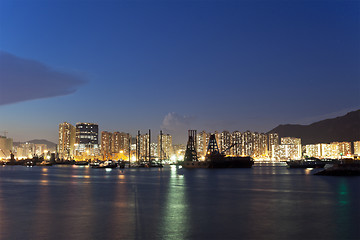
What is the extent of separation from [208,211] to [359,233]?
10.3 metres

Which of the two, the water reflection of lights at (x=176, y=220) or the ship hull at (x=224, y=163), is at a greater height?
the water reflection of lights at (x=176, y=220)

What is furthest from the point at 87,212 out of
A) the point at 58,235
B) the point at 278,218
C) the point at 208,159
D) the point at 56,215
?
the point at 208,159

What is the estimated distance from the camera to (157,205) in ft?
94.4

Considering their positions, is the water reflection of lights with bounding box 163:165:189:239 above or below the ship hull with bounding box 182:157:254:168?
above

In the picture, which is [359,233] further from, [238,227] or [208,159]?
[208,159]

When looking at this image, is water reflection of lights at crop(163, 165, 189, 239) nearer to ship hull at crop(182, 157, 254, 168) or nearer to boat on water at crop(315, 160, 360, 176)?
boat on water at crop(315, 160, 360, 176)

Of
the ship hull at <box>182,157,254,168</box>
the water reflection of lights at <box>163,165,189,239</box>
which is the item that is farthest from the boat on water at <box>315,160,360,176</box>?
the ship hull at <box>182,157,254,168</box>

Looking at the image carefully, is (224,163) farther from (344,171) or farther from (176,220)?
(176,220)

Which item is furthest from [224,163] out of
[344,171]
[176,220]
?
[176,220]

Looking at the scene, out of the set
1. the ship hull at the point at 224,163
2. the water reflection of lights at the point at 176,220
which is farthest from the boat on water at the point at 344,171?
the ship hull at the point at 224,163

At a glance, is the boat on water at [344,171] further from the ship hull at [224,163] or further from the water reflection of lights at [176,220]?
the ship hull at [224,163]

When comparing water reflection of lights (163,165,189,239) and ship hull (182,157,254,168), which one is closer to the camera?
water reflection of lights (163,165,189,239)

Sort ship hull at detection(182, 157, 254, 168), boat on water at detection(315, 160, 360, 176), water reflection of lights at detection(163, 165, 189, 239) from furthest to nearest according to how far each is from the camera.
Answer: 1. ship hull at detection(182, 157, 254, 168)
2. boat on water at detection(315, 160, 360, 176)
3. water reflection of lights at detection(163, 165, 189, 239)

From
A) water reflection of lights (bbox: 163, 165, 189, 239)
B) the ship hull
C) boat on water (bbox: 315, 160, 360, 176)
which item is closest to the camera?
water reflection of lights (bbox: 163, 165, 189, 239)
